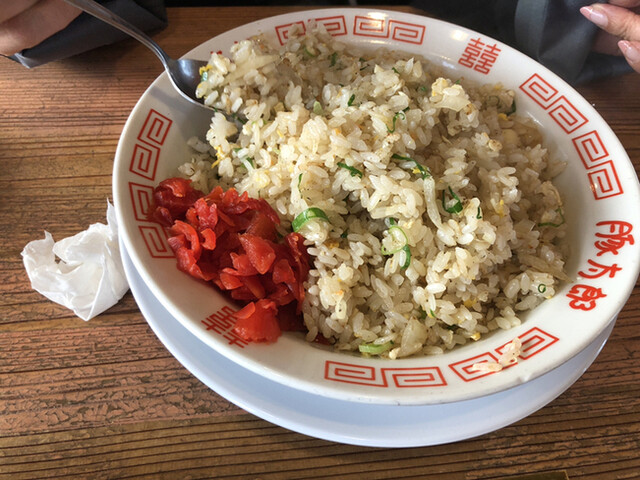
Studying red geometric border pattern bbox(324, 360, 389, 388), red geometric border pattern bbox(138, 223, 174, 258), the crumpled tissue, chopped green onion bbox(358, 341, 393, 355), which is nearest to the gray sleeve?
chopped green onion bbox(358, 341, 393, 355)

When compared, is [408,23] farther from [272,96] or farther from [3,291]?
[3,291]

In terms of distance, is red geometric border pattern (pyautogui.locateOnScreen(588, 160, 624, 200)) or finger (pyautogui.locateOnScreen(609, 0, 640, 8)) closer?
red geometric border pattern (pyautogui.locateOnScreen(588, 160, 624, 200))

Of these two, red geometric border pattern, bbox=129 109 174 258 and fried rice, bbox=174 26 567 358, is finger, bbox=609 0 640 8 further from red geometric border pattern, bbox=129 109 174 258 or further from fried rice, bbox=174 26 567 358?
red geometric border pattern, bbox=129 109 174 258

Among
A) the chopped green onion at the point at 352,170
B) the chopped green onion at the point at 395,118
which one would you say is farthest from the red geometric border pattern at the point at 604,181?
the chopped green onion at the point at 352,170

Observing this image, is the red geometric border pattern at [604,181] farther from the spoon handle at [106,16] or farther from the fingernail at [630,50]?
the spoon handle at [106,16]

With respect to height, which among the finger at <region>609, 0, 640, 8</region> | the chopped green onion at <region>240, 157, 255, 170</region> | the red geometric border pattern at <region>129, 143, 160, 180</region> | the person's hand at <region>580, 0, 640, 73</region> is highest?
the finger at <region>609, 0, 640, 8</region>

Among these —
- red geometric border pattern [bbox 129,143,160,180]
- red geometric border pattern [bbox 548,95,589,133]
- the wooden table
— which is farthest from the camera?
red geometric border pattern [bbox 548,95,589,133]

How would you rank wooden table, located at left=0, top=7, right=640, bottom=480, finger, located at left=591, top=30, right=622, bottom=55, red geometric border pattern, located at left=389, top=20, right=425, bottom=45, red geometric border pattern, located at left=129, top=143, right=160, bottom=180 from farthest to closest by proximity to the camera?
finger, located at left=591, top=30, right=622, bottom=55
red geometric border pattern, located at left=389, top=20, right=425, bottom=45
red geometric border pattern, located at left=129, top=143, right=160, bottom=180
wooden table, located at left=0, top=7, right=640, bottom=480

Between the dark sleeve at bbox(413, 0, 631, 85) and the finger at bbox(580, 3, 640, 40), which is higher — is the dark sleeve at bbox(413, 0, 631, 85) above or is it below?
below
